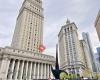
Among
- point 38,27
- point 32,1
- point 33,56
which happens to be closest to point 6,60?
point 33,56

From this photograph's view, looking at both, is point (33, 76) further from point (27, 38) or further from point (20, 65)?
point (27, 38)

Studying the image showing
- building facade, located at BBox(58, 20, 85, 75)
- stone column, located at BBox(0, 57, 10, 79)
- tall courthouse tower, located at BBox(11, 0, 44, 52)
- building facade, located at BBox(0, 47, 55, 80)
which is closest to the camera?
stone column, located at BBox(0, 57, 10, 79)

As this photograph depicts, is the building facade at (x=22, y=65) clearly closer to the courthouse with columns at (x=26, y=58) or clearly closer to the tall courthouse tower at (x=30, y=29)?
the courthouse with columns at (x=26, y=58)

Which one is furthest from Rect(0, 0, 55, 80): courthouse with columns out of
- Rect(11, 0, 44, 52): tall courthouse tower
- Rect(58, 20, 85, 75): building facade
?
Rect(58, 20, 85, 75): building facade

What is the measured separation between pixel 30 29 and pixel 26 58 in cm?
2882

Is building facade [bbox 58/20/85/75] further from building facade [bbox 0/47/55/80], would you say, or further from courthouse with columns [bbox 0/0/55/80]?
building facade [bbox 0/47/55/80]

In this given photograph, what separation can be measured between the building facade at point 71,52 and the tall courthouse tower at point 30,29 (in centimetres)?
2934

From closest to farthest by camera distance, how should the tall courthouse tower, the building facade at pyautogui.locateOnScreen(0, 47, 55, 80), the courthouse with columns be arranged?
the building facade at pyautogui.locateOnScreen(0, 47, 55, 80) < the courthouse with columns < the tall courthouse tower

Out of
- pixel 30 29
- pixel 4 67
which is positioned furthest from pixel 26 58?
pixel 30 29

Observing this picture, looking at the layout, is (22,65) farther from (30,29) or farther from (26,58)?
(30,29)

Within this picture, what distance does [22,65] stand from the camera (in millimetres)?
48812

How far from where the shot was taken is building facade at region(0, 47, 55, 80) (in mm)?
44219

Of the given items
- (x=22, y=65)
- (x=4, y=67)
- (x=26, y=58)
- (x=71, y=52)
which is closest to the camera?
(x=4, y=67)

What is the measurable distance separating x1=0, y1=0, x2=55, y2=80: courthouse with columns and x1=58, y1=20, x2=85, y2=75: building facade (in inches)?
1199
